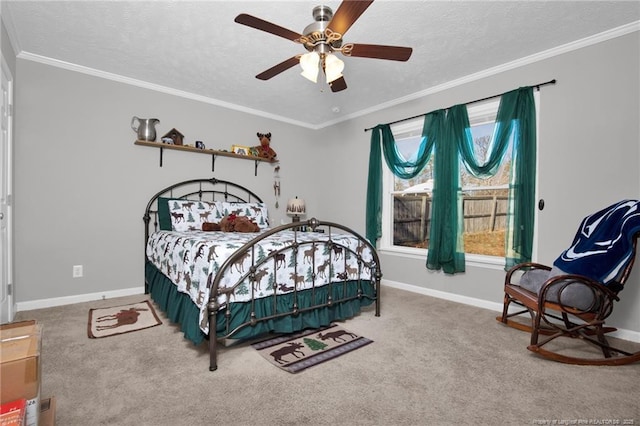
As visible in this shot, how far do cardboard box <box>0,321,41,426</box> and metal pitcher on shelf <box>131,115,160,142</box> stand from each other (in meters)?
2.87

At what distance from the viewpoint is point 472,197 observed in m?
3.40

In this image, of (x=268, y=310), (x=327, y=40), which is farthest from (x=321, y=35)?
(x=268, y=310)

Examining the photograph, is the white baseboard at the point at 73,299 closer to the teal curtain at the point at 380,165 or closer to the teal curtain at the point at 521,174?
the teal curtain at the point at 380,165

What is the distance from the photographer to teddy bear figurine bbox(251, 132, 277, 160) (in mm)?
4410

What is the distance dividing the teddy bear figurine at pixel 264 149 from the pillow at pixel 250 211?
0.79m

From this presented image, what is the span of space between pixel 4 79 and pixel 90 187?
111cm

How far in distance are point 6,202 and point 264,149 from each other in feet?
9.01

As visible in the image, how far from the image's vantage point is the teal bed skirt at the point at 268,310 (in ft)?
6.73

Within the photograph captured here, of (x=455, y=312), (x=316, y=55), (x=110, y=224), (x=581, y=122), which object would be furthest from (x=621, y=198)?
(x=110, y=224)

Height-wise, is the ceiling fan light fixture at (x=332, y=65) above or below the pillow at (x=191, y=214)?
above

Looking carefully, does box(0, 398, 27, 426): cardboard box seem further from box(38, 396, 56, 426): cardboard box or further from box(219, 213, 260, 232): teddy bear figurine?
box(219, 213, 260, 232): teddy bear figurine

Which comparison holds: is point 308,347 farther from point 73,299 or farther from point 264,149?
point 264,149

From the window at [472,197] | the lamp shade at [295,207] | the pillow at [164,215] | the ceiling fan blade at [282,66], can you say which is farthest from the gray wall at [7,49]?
the window at [472,197]

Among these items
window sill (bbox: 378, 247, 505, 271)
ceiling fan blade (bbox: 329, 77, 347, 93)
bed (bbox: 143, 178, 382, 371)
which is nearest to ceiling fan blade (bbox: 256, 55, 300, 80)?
ceiling fan blade (bbox: 329, 77, 347, 93)
